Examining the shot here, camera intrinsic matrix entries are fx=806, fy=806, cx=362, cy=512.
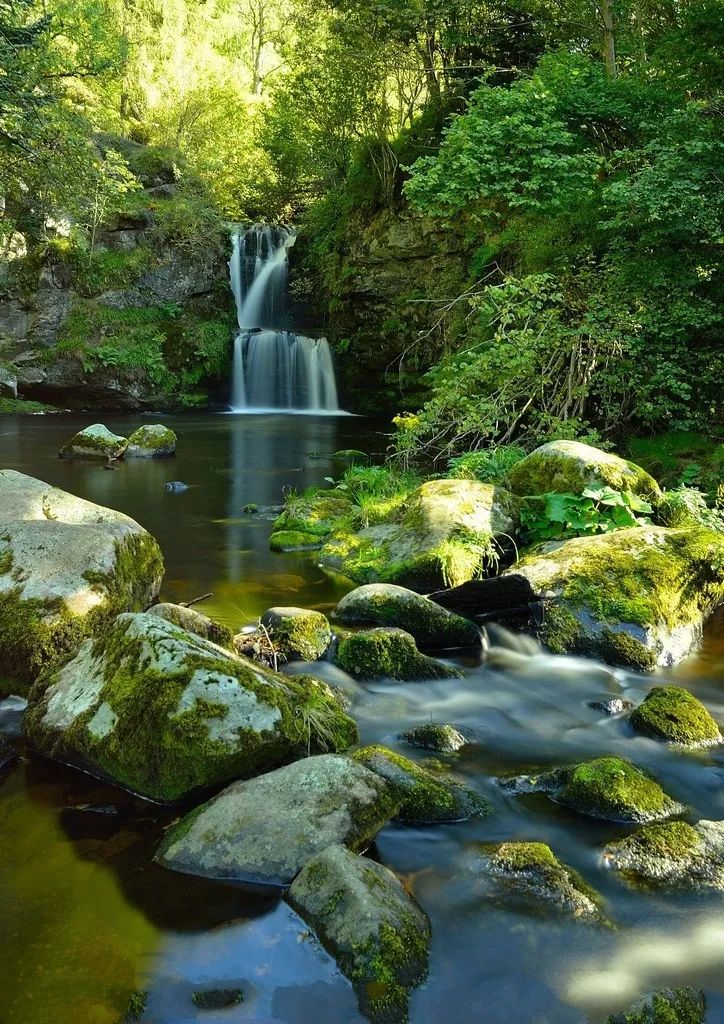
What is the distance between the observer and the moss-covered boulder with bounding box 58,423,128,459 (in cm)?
1411

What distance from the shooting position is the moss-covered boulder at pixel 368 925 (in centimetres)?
261

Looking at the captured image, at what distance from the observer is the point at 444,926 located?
2965 mm

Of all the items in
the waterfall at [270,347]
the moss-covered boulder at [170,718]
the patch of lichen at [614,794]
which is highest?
the waterfall at [270,347]

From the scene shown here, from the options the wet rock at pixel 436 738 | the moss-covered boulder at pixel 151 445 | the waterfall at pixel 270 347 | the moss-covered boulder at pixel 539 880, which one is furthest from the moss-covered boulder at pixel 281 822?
the waterfall at pixel 270 347

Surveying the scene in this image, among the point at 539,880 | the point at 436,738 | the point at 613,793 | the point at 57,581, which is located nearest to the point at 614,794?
the point at 613,793

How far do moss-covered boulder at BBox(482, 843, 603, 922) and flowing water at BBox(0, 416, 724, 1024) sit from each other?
0.07m

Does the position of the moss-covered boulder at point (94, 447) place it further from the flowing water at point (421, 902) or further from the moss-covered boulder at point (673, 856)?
the moss-covered boulder at point (673, 856)

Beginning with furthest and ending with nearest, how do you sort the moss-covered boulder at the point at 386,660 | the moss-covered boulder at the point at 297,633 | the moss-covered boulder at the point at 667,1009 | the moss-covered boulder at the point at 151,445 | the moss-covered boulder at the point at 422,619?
the moss-covered boulder at the point at 151,445 < the moss-covered boulder at the point at 422,619 < the moss-covered boulder at the point at 297,633 < the moss-covered boulder at the point at 386,660 < the moss-covered boulder at the point at 667,1009

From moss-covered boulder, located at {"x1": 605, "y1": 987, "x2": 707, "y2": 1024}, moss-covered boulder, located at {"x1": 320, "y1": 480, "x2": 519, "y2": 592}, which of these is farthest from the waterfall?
moss-covered boulder, located at {"x1": 605, "y1": 987, "x2": 707, "y2": 1024}

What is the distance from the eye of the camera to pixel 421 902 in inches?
122

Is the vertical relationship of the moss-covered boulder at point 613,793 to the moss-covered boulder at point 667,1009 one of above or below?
above

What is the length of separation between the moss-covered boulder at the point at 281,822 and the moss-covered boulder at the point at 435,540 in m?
3.38

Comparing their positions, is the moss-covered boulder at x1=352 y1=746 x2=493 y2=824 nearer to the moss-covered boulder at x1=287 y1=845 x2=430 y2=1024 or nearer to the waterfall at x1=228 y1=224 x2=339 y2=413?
the moss-covered boulder at x1=287 y1=845 x2=430 y2=1024

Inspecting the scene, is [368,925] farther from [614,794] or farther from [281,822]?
[614,794]
